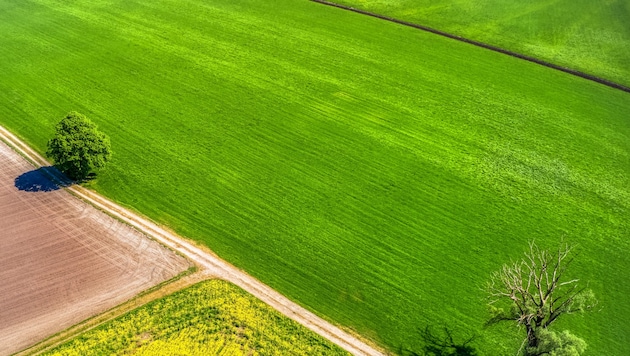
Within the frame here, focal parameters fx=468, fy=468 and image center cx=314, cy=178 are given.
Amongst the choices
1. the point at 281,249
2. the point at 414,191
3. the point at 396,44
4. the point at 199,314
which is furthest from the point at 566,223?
the point at 396,44

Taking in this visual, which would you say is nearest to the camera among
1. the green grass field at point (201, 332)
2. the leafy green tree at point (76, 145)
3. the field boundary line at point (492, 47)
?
the green grass field at point (201, 332)

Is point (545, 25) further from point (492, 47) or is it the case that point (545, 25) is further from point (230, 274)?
point (230, 274)

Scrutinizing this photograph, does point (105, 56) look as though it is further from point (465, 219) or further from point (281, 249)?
point (465, 219)

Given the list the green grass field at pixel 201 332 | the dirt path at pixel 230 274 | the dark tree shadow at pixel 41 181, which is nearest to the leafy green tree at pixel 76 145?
the dark tree shadow at pixel 41 181

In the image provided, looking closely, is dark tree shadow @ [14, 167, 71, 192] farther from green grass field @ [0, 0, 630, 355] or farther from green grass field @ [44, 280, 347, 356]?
green grass field @ [44, 280, 347, 356]

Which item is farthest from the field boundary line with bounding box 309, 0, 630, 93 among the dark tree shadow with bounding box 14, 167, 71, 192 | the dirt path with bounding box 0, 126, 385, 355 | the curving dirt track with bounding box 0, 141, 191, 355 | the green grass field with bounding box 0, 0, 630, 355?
the curving dirt track with bounding box 0, 141, 191, 355

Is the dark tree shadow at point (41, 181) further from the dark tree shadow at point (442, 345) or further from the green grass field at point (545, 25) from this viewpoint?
the green grass field at point (545, 25)
